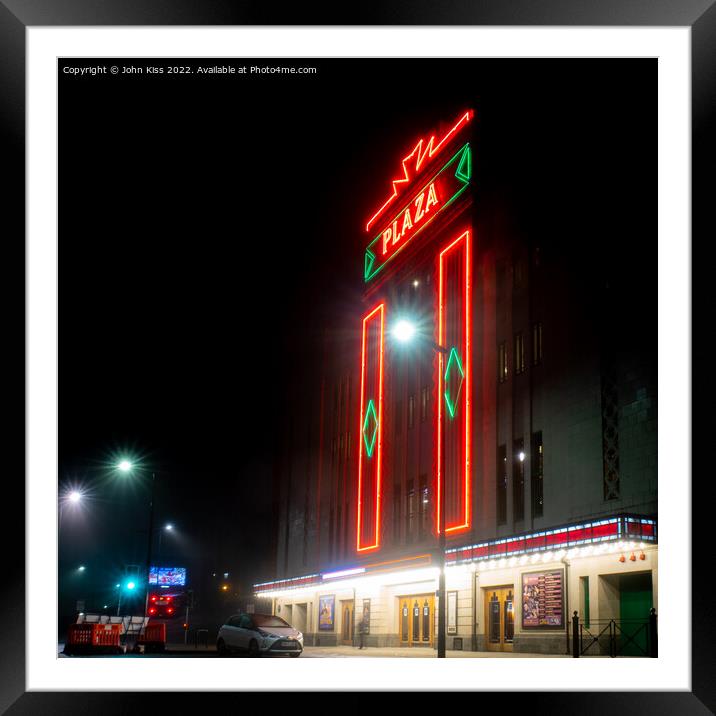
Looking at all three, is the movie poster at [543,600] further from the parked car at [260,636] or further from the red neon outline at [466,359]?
the parked car at [260,636]

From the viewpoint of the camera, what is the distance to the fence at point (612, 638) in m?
22.3

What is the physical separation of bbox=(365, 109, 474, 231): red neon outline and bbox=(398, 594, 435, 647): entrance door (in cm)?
1952

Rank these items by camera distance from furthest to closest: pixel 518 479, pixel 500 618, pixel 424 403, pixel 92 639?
pixel 424 403
pixel 518 479
pixel 500 618
pixel 92 639

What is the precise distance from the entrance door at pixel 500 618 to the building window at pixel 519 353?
24.3 feet

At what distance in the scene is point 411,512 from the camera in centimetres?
3822

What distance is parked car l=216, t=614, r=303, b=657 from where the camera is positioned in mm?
24438

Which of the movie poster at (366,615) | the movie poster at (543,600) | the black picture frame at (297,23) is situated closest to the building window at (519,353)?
the movie poster at (543,600)

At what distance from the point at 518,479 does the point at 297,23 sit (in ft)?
80.9

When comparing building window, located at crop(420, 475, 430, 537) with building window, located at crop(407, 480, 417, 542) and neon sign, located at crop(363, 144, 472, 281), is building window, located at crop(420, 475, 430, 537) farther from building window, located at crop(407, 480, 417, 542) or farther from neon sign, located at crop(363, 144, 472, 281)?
neon sign, located at crop(363, 144, 472, 281)

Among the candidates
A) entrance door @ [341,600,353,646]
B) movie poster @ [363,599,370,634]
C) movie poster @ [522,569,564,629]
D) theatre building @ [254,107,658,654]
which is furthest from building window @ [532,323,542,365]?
entrance door @ [341,600,353,646]

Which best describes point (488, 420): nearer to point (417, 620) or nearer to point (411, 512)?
point (411, 512)

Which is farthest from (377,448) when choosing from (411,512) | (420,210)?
(420,210)

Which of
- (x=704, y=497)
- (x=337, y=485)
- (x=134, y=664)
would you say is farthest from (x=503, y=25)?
(x=337, y=485)

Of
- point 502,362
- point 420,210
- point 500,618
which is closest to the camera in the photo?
point 500,618
